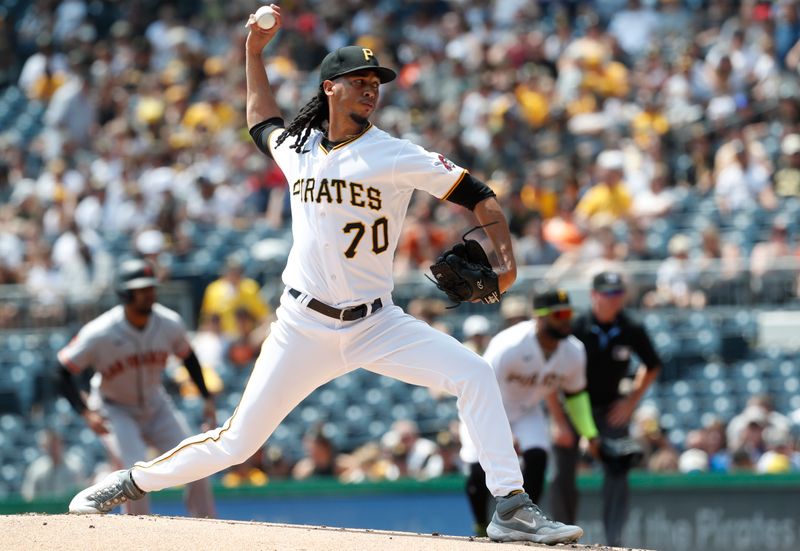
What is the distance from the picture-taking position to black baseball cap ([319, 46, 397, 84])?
219 inches

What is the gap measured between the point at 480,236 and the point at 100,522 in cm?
714

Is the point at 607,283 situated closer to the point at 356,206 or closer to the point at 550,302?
the point at 550,302

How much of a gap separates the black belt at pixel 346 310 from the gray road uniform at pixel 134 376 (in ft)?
8.84

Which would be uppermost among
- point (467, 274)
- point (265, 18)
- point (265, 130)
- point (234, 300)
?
point (265, 18)

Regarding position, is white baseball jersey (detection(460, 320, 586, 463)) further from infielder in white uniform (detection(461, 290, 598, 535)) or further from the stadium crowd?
the stadium crowd

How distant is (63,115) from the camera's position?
1644cm

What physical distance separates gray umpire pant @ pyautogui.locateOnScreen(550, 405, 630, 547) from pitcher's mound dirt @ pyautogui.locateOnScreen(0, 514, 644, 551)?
9.37 ft

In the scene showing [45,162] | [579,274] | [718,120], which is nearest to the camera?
[579,274]

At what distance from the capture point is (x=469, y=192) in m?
5.50

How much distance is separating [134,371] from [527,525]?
3.28 metres

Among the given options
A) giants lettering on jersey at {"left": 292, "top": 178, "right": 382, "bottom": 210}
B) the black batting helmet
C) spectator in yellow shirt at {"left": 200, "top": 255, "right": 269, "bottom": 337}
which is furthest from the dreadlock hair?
spectator in yellow shirt at {"left": 200, "top": 255, "right": 269, "bottom": 337}

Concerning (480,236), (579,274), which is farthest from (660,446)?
(480,236)

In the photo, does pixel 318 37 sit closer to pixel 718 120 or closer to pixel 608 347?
pixel 718 120

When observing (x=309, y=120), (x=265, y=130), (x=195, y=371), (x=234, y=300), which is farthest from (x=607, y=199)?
(x=309, y=120)
